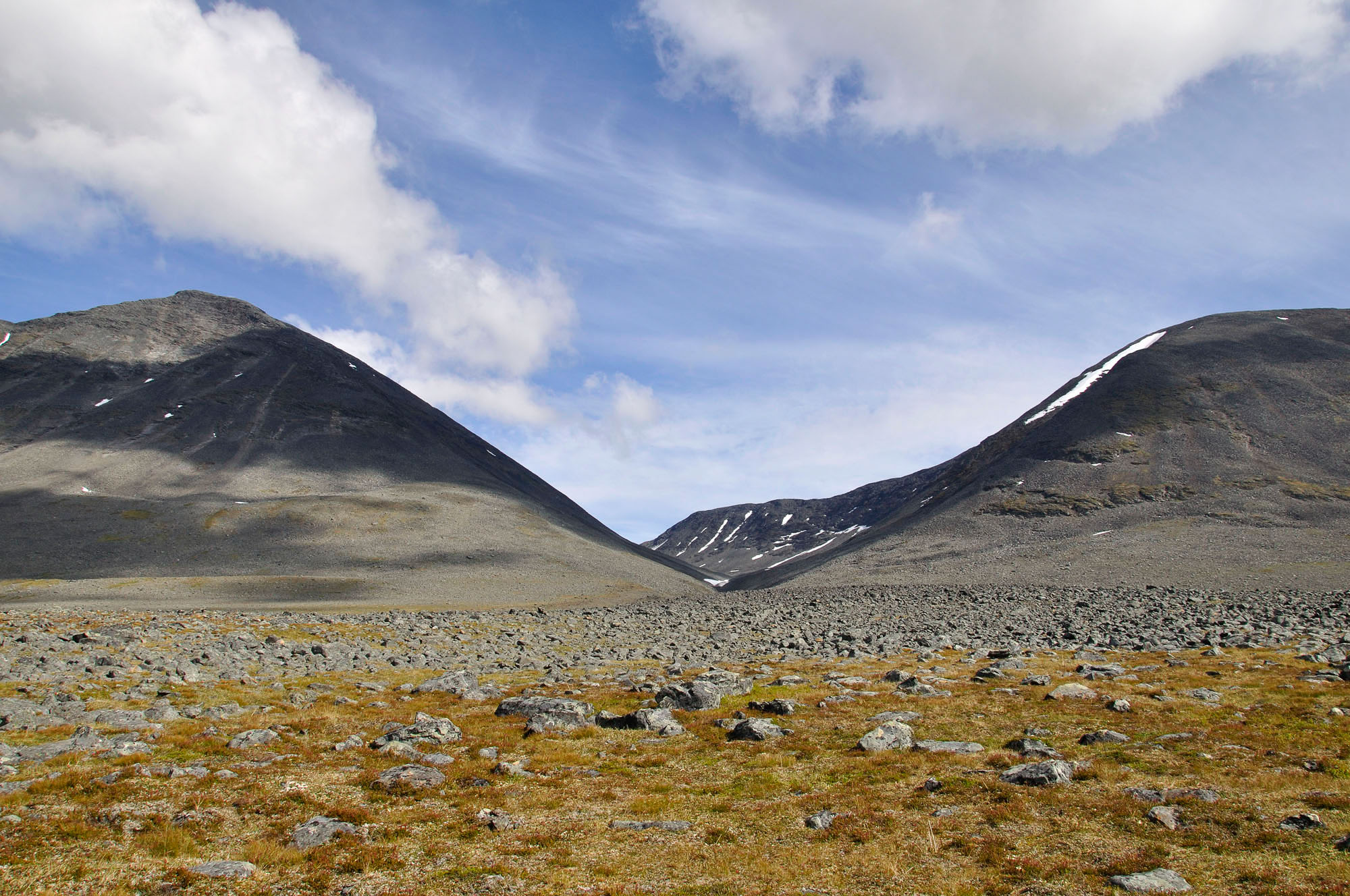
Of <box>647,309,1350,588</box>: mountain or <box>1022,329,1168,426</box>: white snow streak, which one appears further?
<box>1022,329,1168,426</box>: white snow streak

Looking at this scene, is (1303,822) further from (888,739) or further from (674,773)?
(674,773)

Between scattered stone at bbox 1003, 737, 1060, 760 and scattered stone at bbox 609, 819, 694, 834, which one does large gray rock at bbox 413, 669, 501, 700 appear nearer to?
scattered stone at bbox 609, 819, 694, 834

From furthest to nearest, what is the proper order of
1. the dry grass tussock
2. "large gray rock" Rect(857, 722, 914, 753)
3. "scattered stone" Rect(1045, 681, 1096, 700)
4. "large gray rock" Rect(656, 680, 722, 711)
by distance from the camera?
1. "large gray rock" Rect(656, 680, 722, 711)
2. "scattered stone" Rect(1045, 681, 1096, 700)
3. "large gray rock" Rect(857, 722, 914, 753)
4. the dry grass tussock

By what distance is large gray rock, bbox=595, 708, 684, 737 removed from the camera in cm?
2017

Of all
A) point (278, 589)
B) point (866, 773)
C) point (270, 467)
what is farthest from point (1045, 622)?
point (270, 467)

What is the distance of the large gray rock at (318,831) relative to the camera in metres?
11.5

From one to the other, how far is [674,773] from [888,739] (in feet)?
18.6

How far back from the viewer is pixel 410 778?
14953mm

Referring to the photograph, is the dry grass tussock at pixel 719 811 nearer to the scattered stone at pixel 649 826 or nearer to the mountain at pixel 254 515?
the scattered stone at pixel 649 826

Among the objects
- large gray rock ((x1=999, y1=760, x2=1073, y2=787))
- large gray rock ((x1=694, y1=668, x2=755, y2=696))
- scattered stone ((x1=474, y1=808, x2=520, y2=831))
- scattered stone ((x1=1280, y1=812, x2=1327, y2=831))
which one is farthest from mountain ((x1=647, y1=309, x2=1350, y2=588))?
scattered stone ((x1=474, y1=808, x2=520, y2=831))

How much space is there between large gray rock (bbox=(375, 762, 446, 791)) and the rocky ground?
0.08 m

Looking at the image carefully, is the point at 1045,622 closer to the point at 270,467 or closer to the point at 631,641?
the point at 631,641

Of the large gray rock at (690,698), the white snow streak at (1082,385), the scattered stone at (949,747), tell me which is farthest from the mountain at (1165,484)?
the large gray rock at (690,698)

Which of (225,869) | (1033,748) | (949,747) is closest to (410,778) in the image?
(225,869)
